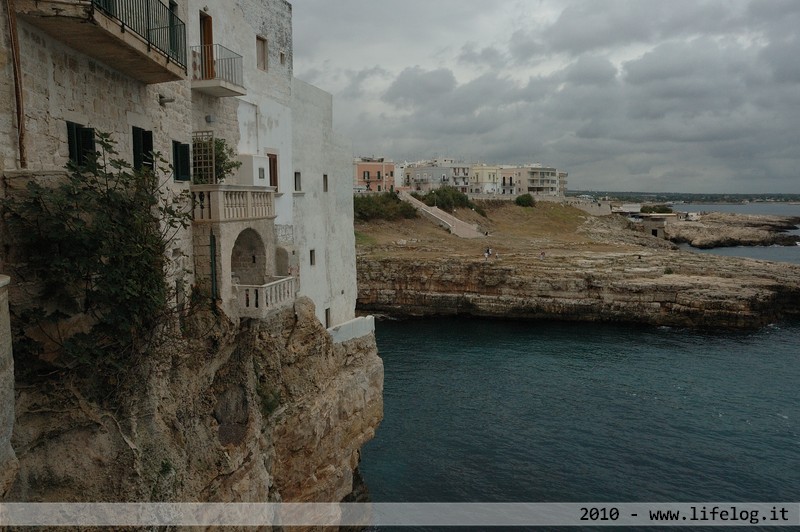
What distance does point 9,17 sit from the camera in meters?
8.19

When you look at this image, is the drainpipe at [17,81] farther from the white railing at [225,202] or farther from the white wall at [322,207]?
the white wall at [322,207]

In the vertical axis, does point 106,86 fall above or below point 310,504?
above

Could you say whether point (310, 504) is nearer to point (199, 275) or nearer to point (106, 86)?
point (199, 275)

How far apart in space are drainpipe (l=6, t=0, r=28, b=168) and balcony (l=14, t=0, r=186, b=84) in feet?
0.34

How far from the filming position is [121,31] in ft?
31.1

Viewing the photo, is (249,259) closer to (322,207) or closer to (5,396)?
(322,207)

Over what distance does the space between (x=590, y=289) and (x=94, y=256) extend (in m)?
51.5

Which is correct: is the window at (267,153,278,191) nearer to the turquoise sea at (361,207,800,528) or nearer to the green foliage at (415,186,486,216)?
the turquoise sea at (361,207,800,528)

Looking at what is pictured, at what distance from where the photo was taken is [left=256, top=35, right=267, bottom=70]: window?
57.8ft

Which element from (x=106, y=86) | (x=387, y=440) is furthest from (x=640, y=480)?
(x=106, y=86)

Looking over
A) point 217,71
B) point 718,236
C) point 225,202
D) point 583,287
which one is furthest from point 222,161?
point 718,236

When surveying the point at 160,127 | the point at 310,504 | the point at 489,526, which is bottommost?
the point at 489,526

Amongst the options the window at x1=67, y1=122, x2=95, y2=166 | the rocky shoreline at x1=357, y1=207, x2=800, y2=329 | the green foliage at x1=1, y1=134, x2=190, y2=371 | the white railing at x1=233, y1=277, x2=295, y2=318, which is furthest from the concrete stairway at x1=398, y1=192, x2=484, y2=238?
the green foliage at x1=1, y1=134, x2=190, y2=371

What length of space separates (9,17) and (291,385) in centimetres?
1058
